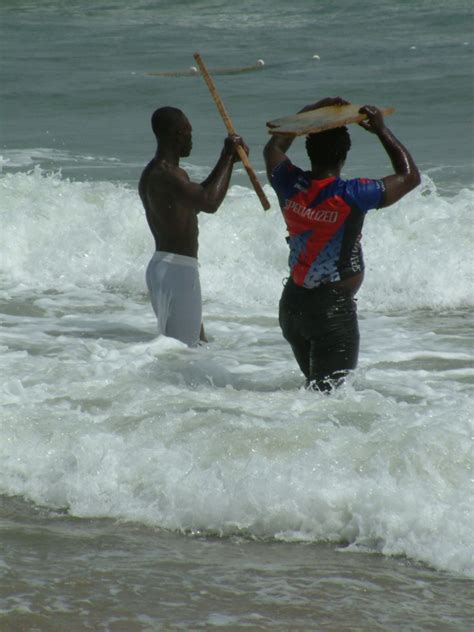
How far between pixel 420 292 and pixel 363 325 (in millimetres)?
1144

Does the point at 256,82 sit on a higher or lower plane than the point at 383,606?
higher

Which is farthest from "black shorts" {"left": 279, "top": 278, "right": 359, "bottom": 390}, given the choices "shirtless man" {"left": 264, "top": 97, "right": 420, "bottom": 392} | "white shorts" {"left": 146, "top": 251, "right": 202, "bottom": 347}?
"white shorts" {"left": 146, "top": 251, "right": 202, "bottom": 347}

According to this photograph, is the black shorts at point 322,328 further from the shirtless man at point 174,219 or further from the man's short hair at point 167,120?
the man's short hair at point 167,120

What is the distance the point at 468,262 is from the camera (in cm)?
945

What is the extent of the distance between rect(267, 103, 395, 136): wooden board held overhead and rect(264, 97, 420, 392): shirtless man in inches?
2.8

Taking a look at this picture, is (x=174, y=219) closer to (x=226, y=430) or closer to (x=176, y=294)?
(x=176, y=294)

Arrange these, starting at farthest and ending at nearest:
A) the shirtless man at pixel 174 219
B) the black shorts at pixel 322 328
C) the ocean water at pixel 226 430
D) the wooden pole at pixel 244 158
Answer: the shirtless man at pixel 174 219, the wooden pole at pixel 244 158, the black shorts at pixel 322 328, the ocean water at pixel 226 430

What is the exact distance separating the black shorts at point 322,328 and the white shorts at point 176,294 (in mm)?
1082

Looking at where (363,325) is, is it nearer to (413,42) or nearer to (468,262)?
(468,262)

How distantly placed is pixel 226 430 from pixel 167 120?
178 cm

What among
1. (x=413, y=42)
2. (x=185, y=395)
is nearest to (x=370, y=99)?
(x=413, y=42)

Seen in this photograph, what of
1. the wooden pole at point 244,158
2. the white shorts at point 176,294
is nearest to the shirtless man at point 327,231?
the wooden pole at point 244,158

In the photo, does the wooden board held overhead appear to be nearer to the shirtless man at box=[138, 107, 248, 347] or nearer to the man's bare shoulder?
the shirtless man at box=[138, 107, 248, 347]

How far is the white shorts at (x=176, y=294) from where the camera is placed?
6078mm
